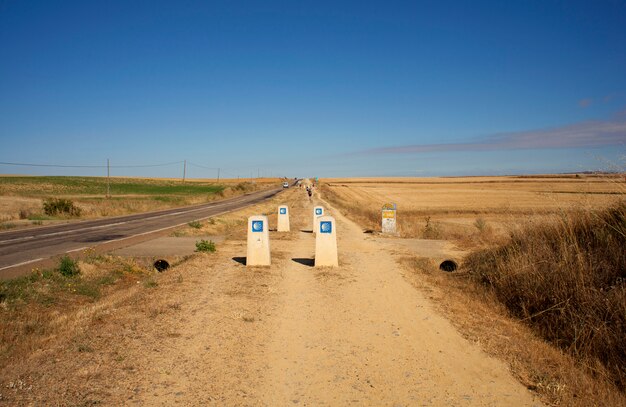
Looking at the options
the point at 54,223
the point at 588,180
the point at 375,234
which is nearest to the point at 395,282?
the point at 588,180

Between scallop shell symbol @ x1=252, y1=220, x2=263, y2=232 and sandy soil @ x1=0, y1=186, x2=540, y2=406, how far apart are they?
2.11 meters

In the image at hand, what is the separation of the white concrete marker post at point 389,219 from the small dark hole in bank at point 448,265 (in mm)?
6635

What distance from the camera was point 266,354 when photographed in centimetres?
533

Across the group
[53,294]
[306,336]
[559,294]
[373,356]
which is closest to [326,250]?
[306,336]

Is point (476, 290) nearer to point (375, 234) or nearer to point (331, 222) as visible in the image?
point (331, 222)

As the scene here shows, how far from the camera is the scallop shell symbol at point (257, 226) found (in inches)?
426

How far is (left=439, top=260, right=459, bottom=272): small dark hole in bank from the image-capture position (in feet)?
38.2

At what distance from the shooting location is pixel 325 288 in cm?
881

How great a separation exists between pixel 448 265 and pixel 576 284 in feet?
16.6

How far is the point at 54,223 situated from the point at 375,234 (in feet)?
62.1

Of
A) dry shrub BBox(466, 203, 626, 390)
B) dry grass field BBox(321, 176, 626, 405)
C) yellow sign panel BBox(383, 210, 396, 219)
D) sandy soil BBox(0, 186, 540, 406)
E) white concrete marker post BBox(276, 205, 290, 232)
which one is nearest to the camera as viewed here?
sandy soil BBox(0, 186, 540, 406)

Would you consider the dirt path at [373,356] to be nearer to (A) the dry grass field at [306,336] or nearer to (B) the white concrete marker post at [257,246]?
(A) the dry grass field at [306,336]

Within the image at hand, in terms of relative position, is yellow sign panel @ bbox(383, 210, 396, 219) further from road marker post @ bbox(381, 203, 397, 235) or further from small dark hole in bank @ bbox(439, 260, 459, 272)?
small dark hole in bank @ bbox(439, 260, 459, 272)

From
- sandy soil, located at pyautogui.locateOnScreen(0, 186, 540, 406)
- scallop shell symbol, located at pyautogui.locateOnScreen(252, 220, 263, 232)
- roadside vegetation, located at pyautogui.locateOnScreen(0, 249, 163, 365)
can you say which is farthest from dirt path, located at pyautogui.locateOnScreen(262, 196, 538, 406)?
roadside vegetation, located at pyautogui.locateOnScreen(0, 249, 163, 365)
